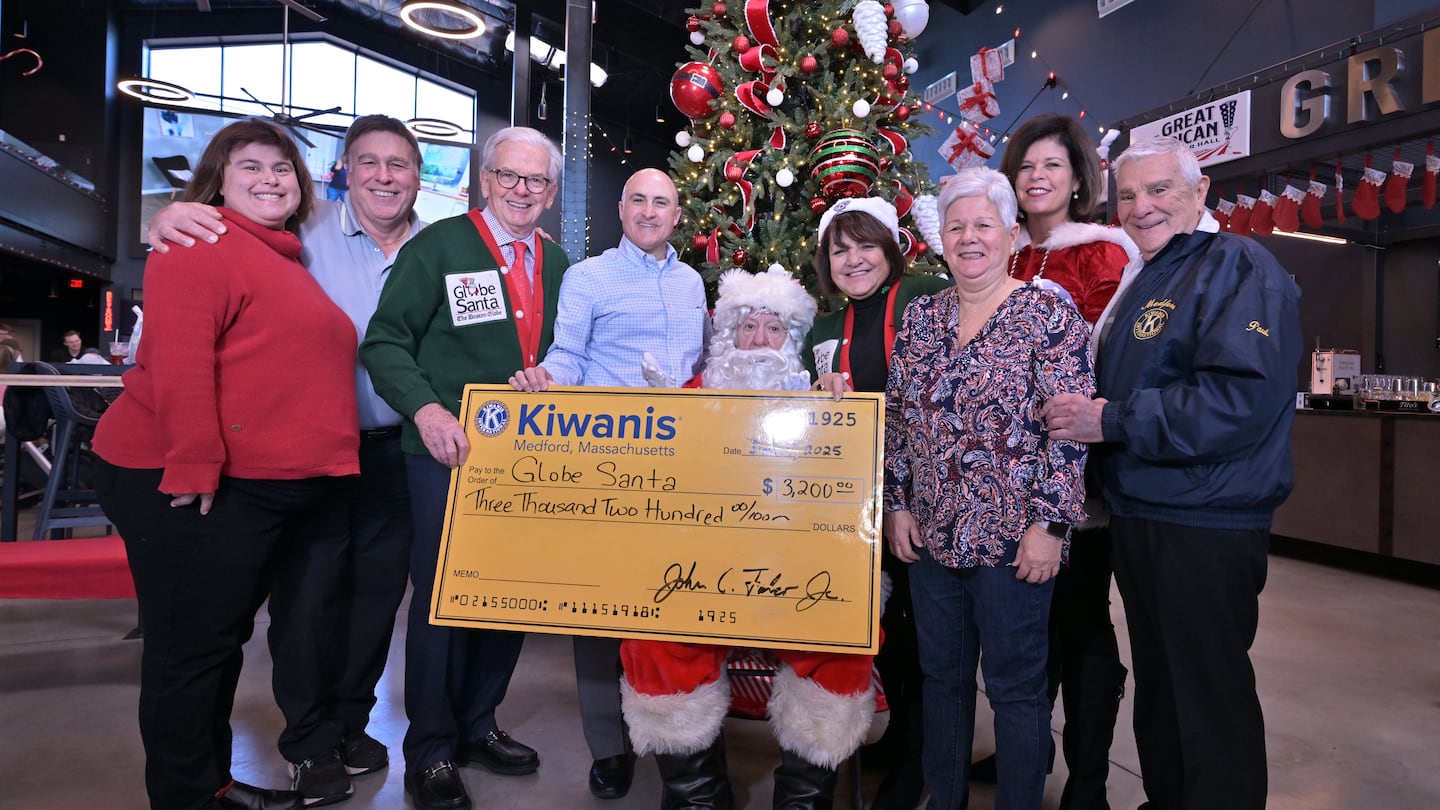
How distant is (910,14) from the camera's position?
3.41 m

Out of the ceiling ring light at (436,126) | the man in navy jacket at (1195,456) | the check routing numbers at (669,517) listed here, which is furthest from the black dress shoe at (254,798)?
the ceiling ring light at (436,126)

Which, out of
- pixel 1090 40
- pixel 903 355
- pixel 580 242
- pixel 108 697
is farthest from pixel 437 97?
pixel 903 355

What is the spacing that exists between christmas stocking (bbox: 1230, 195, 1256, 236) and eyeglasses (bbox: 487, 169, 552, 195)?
645 cm

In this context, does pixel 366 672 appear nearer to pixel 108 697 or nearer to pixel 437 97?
pixel 108 697

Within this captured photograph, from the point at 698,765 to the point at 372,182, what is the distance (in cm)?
172

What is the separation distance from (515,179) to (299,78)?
14.4 meters

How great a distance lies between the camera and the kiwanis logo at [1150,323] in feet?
5.01

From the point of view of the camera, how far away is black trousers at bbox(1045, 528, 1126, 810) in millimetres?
1831

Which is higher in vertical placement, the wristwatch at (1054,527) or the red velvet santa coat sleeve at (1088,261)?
the red velvet santa coat sleeve at (1088,261)

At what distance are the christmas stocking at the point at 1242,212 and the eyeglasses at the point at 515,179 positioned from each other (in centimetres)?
645

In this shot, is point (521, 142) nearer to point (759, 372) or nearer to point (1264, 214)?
point (759, 372)

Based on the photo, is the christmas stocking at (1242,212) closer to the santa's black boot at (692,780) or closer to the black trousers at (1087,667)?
the black trousers at (1087,667)

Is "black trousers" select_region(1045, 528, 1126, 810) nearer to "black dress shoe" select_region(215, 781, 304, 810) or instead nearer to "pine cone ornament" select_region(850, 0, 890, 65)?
"black dress shoe" select_region(215, 781, 304, 810)

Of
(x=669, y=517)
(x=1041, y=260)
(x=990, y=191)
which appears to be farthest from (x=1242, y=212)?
(x=669, y=517)
